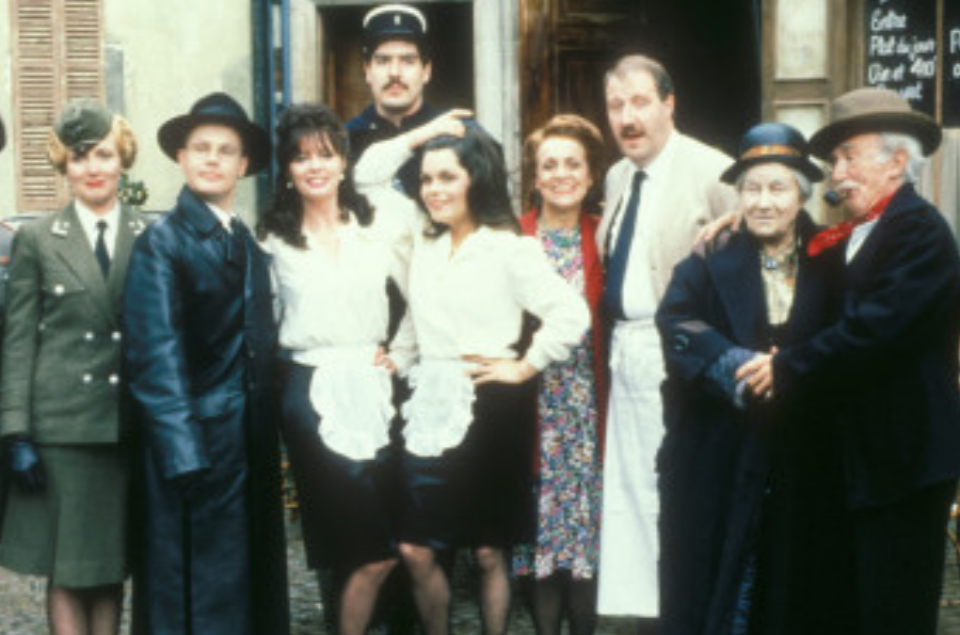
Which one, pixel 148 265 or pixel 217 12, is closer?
pixel 148 265

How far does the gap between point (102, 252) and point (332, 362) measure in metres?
0.79

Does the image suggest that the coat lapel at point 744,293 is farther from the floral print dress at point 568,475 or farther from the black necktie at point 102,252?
the black necktie at point 102,252

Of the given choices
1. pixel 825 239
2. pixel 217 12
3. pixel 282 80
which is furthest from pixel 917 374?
pixel 217 12

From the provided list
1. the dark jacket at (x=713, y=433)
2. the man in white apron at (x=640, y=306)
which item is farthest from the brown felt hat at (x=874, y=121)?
the man in white apron at (x=640, y=306)

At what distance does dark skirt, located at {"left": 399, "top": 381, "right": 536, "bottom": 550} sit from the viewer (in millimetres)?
4633

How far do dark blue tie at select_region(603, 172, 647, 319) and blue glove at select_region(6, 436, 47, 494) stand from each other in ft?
6.31

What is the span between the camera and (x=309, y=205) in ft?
15.5

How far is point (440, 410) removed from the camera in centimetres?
Answer: 463

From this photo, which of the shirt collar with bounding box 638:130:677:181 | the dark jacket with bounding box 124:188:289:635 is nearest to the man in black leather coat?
the dark jacket with bounding box 124:188:289:635

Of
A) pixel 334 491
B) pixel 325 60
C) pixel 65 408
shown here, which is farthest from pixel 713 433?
pixel 325 60

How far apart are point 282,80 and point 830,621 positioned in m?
6.41

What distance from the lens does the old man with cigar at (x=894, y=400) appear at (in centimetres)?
391

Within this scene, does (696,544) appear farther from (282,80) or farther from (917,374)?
(282,80)

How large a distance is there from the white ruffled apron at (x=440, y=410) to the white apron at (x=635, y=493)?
0.59 meters
